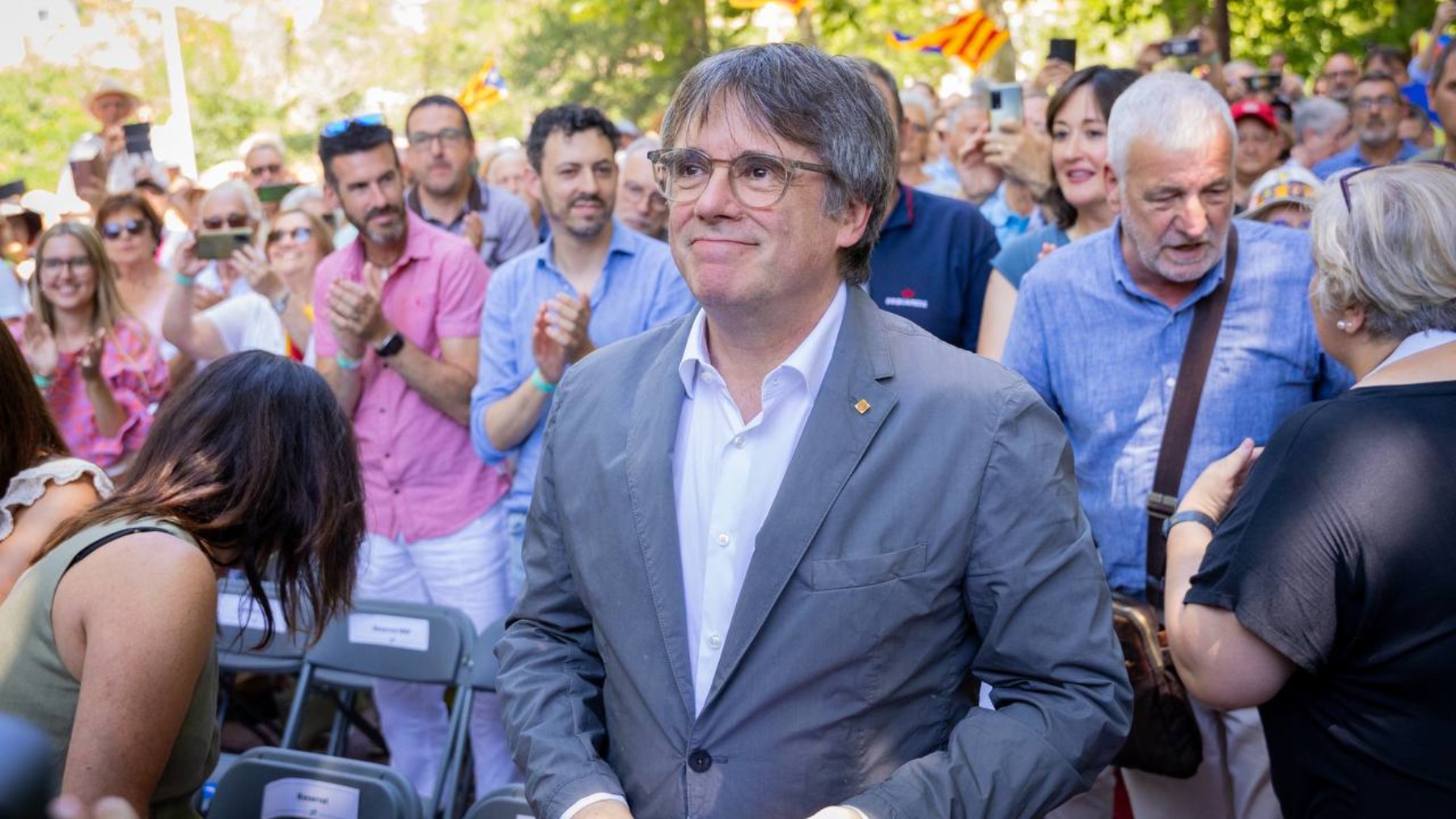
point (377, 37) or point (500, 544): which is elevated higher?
point (377, 37)

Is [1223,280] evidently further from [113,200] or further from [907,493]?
[113,200]

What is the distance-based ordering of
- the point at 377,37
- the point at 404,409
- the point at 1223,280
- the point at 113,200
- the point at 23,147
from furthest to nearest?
the point at 377,37 → the point at 23,147 → the point at 113,200 → the point at 404,409 → the point at 1223,280

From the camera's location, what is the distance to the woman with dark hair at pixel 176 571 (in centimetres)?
230

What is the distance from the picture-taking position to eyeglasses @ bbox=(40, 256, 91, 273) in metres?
5.49

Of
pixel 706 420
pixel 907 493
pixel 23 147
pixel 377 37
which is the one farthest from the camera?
pixel 377 37

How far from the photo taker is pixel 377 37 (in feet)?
130

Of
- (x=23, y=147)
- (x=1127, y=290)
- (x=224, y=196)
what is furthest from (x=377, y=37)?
(x=1127, y=290)

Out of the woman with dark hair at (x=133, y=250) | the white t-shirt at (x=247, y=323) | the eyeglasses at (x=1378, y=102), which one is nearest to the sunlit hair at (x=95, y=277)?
the white t-shirt at (x=247, y=323)

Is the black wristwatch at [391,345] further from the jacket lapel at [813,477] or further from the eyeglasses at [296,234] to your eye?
the jacket lapel at [813,477]

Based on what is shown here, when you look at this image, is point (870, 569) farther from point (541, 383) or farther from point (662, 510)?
point (541, 383)

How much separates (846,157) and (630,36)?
2393 centimetres

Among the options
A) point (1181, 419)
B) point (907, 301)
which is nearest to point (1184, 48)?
point (907, 301)

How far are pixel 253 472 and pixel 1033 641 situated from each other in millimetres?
1546

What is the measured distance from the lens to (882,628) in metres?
1.99
